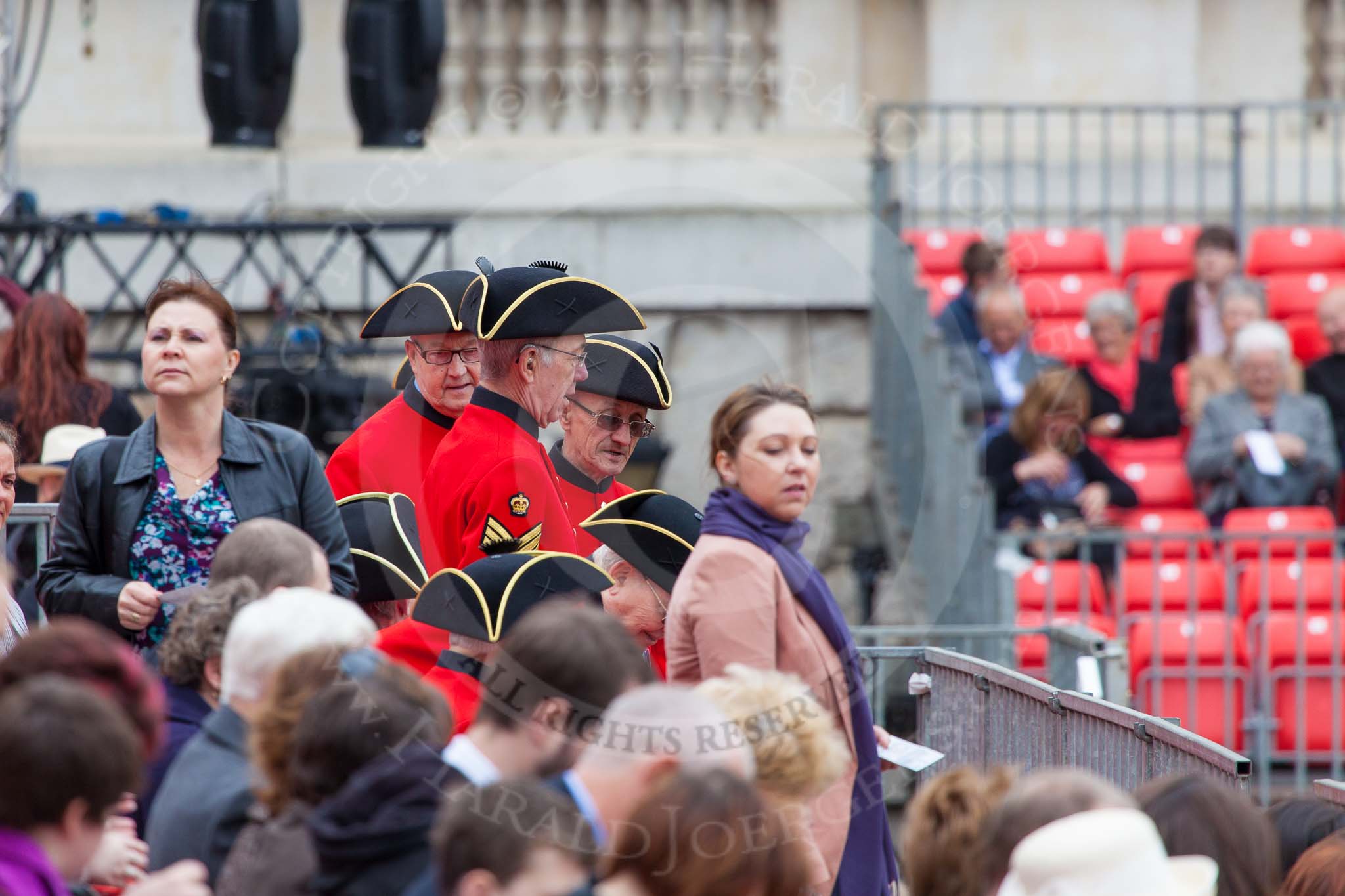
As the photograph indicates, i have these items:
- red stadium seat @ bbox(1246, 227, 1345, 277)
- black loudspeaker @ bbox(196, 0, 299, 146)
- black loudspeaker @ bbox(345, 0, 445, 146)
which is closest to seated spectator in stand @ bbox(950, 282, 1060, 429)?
red stadium seat @ bbox(1246, 227, 1345, 277)

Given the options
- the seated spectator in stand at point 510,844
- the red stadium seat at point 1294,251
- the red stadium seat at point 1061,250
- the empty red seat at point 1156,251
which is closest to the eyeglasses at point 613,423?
the seated spectator in stand at point 510,844

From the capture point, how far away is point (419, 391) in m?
4.68

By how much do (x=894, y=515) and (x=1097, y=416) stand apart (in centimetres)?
99

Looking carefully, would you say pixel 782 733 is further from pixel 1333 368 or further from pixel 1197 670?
pixel 1333 368

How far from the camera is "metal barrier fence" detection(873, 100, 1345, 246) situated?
30.0 feet

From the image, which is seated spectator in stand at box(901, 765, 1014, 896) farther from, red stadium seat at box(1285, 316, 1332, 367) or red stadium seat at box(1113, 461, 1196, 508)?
red stadium seat at box(1285, 316, 1332, 367)

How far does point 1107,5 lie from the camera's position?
9.43 meters

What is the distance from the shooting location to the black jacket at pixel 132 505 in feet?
12.7

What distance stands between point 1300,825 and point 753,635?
99 centimetres

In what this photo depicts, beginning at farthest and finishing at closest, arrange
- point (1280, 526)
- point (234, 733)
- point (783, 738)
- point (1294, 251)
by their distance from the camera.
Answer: point (1294, 251) → point (1280, 526) → point (783, 738) → point (234, 733)

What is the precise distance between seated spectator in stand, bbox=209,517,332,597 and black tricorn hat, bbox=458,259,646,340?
2.84ft

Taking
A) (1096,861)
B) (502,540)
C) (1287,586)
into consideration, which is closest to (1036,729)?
(502,540)

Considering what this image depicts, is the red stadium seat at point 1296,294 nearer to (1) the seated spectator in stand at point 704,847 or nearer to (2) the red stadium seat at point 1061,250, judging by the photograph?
(2) the red stadium seat at point 1061,250

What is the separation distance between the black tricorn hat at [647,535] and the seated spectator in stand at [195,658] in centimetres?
90
